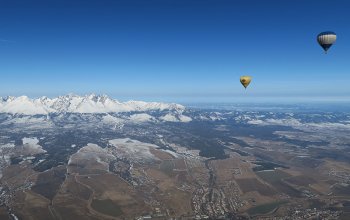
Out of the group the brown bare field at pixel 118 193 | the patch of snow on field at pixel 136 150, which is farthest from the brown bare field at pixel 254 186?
the patch of snow on field at pixel 136 150

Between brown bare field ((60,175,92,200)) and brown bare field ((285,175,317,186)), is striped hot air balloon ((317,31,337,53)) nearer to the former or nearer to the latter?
brown bare field ((285,175,317,186))

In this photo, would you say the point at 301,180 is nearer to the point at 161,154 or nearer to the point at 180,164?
the point at 180,164

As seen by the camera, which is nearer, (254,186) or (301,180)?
(254,186)

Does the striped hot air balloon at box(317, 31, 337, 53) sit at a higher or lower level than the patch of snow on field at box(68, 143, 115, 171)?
higher

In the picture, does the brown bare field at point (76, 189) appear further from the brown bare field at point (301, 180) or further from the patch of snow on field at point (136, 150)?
the brown bare field at point (301, 180)

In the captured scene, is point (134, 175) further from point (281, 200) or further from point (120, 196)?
point (281, 200)

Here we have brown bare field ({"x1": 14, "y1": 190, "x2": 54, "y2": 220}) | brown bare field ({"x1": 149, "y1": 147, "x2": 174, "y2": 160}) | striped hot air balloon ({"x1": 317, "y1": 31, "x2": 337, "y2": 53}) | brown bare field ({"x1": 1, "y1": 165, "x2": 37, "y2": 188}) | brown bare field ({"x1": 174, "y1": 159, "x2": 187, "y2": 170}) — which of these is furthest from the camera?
brown bare field ({"x1": 149, "y1": 147, "x2": 174, "y2": 160})

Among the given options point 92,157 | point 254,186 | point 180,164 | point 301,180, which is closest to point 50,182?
point 92,157

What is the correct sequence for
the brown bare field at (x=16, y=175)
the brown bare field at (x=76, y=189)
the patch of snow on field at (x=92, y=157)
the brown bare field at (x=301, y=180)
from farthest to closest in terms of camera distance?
the patch of snow on field at (x=92, y=157) < the brown bare field at (x=16, y=175) < the brown bare field at (x=301, y=180) < the brown bare field at (x=76, y=189)

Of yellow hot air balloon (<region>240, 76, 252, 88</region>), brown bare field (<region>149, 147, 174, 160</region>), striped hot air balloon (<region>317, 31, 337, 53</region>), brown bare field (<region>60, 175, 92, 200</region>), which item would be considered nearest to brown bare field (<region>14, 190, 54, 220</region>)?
brown bare field (<region>60, 175, 92, 200</region>)

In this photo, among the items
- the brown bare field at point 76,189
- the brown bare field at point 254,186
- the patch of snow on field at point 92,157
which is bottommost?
the patch of snow on field at point 92,157
